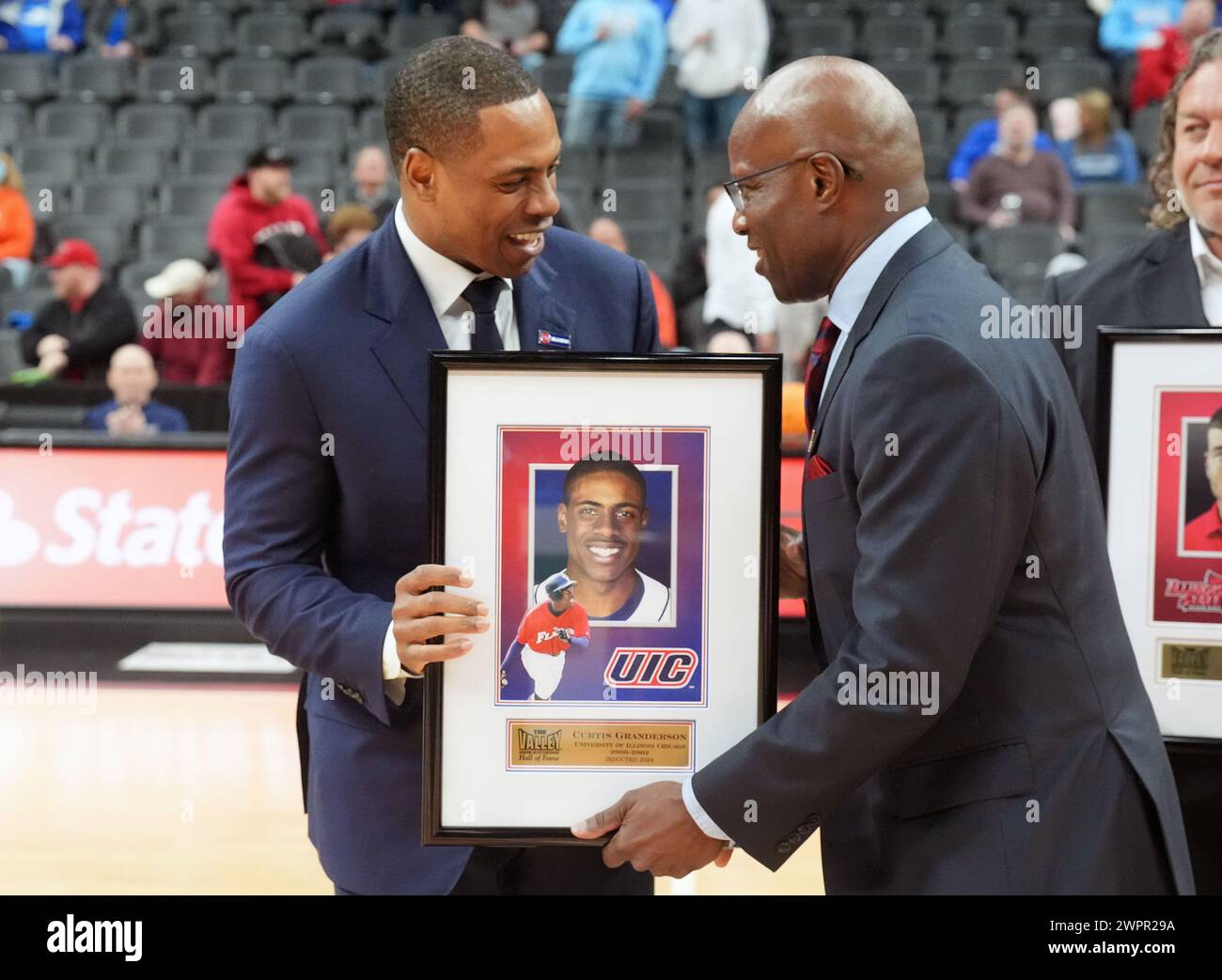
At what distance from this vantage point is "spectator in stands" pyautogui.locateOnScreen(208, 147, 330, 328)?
25.8 feet

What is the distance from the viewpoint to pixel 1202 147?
2496 millimetres

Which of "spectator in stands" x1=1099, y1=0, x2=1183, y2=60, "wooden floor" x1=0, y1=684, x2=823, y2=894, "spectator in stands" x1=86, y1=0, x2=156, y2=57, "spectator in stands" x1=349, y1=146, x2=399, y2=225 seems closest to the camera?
"wooden floor" x1=0, y1=684, x2=823, y2=894

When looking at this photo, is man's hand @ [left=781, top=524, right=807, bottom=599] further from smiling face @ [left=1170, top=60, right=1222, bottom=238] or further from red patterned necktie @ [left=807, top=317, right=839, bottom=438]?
smiling face @ [left=1170, top=60, right=1222, bottom=238]

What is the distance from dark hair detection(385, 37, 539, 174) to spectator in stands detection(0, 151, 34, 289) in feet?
27.5

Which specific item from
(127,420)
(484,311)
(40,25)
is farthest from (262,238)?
(484,311)

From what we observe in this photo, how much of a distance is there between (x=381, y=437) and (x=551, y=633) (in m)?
0.36

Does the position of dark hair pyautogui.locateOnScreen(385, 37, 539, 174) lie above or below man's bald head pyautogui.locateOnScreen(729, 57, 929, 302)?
above

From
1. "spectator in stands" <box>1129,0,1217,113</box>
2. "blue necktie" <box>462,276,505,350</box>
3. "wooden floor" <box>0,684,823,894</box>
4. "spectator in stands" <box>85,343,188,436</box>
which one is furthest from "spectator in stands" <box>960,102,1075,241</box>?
"blue necktie" <box>462,276,505,350</box>

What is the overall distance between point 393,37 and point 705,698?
10.4m

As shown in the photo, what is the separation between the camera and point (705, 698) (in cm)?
201

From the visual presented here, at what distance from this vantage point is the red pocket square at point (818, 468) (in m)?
1.90

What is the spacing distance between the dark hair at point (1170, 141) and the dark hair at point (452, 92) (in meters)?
1.17

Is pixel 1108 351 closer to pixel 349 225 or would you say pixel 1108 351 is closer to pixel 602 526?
pixel 602 526

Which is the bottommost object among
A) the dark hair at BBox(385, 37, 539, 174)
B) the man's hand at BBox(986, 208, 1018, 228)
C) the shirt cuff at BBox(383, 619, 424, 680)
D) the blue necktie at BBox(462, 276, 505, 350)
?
the shirt cuff at BBox(383, 619, 424, 680)
